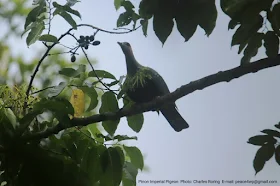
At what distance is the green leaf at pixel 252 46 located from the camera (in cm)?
70

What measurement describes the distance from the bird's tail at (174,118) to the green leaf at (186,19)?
389 millimetres

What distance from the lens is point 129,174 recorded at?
2.77 ft

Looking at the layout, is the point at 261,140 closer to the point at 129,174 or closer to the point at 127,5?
the point at 129,174

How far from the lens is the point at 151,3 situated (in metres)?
0.63

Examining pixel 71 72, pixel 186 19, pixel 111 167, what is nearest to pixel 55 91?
pixel 71 72

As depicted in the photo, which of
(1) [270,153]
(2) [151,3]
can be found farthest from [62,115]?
(1) [270,153]

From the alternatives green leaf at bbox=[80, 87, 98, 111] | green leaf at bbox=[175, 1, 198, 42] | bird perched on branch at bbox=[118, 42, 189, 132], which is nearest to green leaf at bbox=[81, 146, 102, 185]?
green leaf at bbox=[80, 87, 98, 111]

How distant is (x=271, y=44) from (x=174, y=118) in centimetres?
39

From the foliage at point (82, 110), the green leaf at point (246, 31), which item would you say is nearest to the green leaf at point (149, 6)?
the foliage at point (82, 110)

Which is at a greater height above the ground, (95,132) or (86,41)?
(86,41)

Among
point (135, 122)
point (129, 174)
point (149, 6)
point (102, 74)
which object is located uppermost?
point (149, 6)

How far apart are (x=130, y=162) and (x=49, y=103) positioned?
0.26 m

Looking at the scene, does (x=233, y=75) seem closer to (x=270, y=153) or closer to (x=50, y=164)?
(x=270, y=153)

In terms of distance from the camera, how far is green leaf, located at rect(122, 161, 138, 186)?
2.74ft
